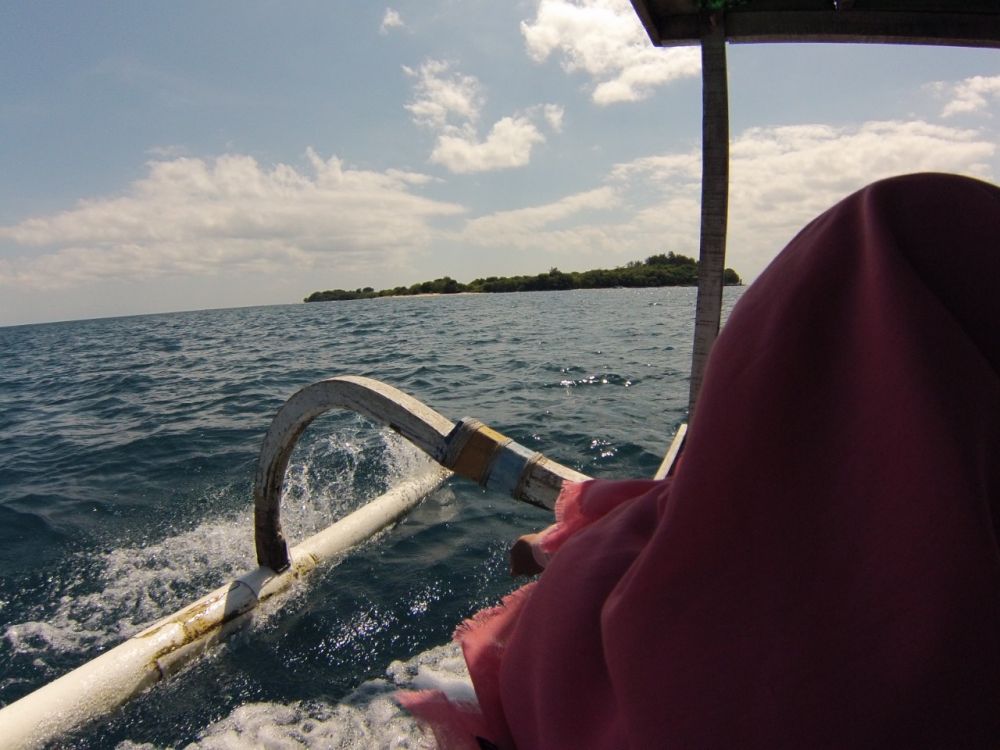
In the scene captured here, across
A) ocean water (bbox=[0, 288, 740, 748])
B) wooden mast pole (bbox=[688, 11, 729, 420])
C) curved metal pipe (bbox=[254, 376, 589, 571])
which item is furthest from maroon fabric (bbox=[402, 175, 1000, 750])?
wooden mast pole (bbox=[688, 11, 729, 420])

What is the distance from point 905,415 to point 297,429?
3003 millimetres

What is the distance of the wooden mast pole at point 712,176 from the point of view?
3.79m

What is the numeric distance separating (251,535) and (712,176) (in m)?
4.63

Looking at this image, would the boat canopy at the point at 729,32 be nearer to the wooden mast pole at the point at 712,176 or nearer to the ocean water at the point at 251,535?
the wooden mast pole at the point at 712,176

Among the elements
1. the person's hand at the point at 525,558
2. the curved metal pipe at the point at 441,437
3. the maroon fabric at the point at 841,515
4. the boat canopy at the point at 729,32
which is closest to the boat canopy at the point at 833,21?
the boat canopy at the point at 729,32

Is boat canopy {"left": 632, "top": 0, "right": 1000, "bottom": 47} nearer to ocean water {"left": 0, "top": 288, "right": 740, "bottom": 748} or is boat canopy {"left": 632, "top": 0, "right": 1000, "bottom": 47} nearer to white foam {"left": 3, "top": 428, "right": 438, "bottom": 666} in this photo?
ocean water {"left": 0, "top": 288, "right": 740, "bottom": 748}

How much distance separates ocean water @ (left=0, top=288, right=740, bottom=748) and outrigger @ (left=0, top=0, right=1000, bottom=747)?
15 centimetres

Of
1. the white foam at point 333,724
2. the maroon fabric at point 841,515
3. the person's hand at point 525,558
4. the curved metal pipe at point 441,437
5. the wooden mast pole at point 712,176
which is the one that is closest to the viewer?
the maroon fabric at point 841,515

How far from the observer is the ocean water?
3.08m

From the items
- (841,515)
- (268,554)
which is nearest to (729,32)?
(841,515)

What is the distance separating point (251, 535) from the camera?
16.7ft

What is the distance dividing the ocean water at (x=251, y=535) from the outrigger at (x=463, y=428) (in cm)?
15

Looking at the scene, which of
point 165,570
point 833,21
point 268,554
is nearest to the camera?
point 833,21

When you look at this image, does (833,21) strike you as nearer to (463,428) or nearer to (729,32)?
(729,32)
